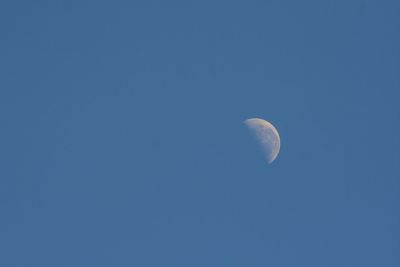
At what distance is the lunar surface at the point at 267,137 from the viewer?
2385 mm

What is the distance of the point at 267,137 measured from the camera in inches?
93.2

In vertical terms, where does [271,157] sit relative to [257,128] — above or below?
below

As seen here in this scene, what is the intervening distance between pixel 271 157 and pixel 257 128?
266mm

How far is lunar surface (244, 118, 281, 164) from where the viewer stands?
2.38 m

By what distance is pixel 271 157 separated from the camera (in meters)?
2.42

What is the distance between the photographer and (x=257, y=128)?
241 centimetres
